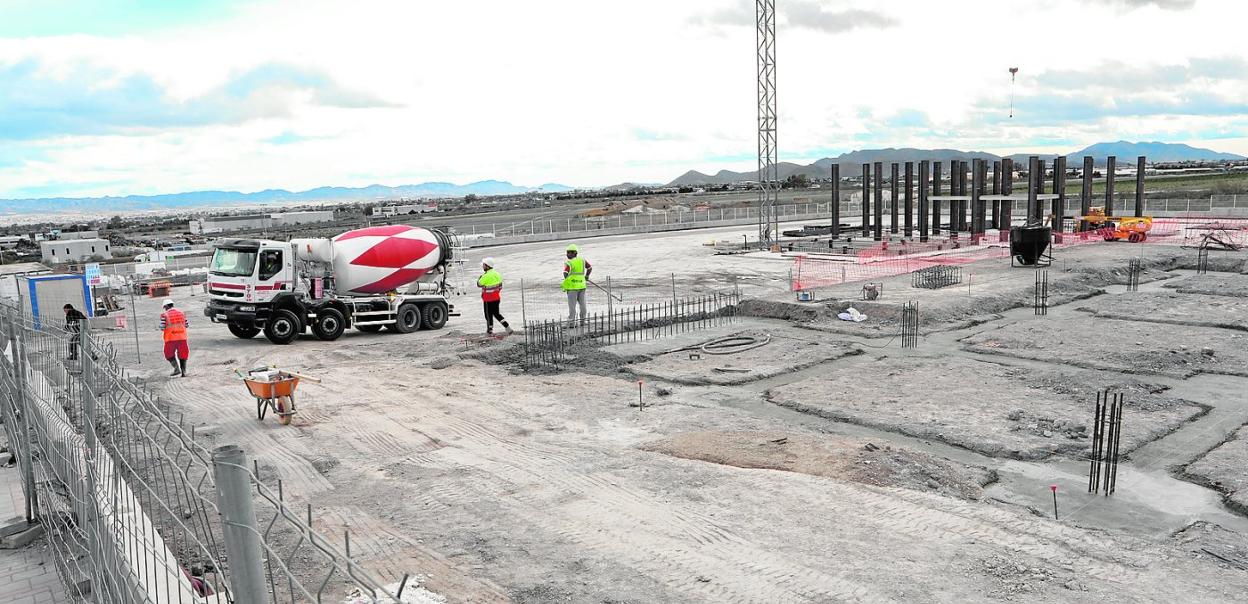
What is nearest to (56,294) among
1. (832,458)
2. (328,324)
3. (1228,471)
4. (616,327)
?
(328,324)

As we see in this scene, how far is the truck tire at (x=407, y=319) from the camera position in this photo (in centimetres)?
2106

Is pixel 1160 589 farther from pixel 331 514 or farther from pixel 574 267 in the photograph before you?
pixel 574 267

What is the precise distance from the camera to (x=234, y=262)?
19.4 meters

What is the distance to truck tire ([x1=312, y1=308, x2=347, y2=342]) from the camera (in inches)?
790

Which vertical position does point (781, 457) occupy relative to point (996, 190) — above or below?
below

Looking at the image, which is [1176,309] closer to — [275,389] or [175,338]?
[275,389]

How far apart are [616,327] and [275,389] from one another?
30.1 feet

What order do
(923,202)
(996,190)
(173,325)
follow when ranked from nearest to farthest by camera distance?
(173,325)
(923,202)
(996,190)

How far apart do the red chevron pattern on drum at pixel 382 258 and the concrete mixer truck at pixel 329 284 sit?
0.02 metres

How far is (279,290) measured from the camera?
1972cm

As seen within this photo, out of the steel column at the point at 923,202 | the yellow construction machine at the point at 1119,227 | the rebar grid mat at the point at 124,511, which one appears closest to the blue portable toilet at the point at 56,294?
the rebar grid mat at the point at 124,511

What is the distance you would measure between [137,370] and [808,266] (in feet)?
82.8

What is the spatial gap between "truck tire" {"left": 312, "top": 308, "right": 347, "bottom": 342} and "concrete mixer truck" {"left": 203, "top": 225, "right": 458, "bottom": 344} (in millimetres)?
24

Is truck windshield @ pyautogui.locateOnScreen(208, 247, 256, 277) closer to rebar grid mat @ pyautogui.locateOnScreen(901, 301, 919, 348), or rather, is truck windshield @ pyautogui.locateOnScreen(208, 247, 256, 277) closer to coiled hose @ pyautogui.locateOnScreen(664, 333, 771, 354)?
coiled hose @ pyautogui.locateOnScreen(664, 333, 771, 354)
